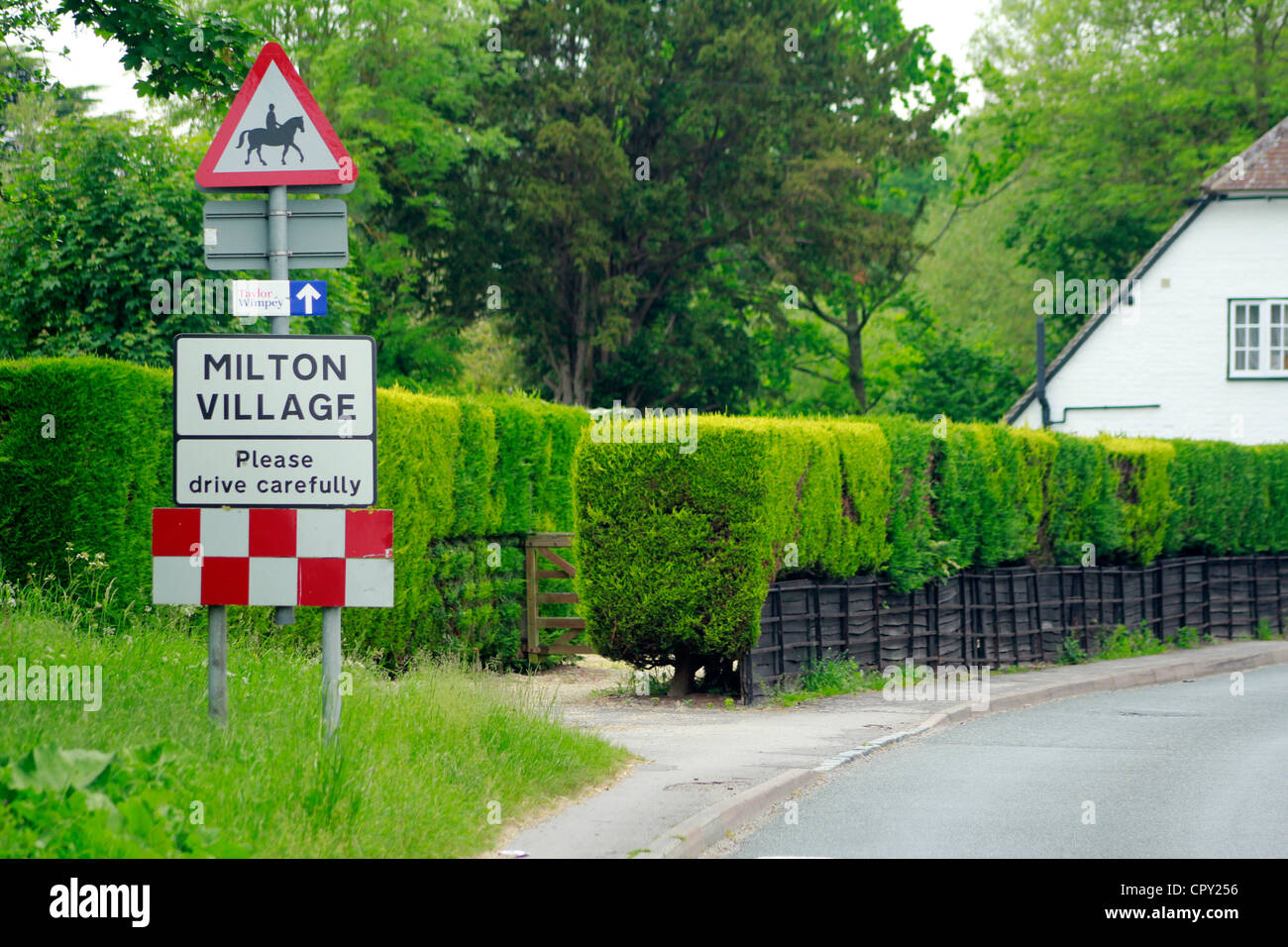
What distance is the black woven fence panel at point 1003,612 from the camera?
14781mm

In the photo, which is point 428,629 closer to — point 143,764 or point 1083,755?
point 1083,755

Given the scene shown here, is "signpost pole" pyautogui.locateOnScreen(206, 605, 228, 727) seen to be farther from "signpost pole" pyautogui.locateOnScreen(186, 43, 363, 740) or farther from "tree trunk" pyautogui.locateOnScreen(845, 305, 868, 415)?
"tree trunk" pyautogui.locateOnScreen(845, 305, 868, 415)

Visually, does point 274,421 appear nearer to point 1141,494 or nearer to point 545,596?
point 545,596

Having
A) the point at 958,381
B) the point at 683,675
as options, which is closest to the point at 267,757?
the point at 683,675

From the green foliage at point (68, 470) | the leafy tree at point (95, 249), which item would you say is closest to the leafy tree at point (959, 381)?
the leafy tree at point (95, 249)

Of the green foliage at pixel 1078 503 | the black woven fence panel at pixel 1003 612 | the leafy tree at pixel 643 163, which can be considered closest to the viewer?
the black woven fence panel at pixel 1003 612

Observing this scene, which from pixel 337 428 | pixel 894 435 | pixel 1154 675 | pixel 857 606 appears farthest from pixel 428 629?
pixel 1154 675

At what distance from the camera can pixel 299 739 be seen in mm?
7383

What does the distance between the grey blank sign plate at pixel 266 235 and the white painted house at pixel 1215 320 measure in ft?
96.2

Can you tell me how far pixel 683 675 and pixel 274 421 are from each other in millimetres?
7780

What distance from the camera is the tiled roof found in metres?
32.8

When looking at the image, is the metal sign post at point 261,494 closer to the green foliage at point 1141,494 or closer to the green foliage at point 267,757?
the green foliage at point 267,757

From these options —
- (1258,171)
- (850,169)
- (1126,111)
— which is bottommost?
(1258,171)
